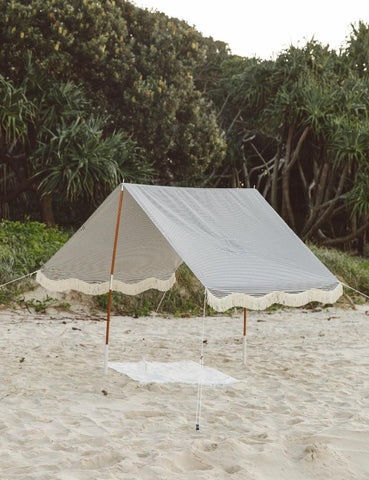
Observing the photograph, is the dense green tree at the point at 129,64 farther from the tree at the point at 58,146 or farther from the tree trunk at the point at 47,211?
the tree trunk at the point at 47,211

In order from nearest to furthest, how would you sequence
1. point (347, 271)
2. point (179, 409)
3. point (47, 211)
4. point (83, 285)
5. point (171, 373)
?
point (179, 409) < point (171, 373) < point (83, 285) < point (347, 271) < point (47, 211)

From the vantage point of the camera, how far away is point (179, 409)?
15.8 ft

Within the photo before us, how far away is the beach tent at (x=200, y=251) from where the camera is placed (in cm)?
489

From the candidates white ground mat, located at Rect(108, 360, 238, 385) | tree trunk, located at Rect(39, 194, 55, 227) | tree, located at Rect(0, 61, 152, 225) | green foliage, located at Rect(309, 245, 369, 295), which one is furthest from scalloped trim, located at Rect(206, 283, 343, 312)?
tree trunk, located at Rect(39, 194, 55, 227)

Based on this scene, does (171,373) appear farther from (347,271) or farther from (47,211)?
(47,211)

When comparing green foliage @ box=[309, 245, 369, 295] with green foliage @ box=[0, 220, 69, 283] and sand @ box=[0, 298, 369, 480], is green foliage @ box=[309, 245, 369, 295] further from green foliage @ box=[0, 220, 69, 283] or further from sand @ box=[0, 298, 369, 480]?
→ green foliage @ box=[0, 220, 69, 283]

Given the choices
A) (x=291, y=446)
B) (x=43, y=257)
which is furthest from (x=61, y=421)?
(x=43, y=257)

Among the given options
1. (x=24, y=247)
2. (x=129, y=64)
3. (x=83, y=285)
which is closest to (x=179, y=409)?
(x=83, y=285)

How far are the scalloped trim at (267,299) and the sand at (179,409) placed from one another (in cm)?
81

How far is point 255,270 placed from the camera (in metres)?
5.05

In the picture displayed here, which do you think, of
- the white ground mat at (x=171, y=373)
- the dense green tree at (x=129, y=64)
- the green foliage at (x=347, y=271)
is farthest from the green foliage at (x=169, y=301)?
the dense green tree at (x=129, y=64)

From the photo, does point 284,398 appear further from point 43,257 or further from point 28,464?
point 43,257

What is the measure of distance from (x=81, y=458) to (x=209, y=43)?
794 inches

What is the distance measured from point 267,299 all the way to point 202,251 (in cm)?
66
